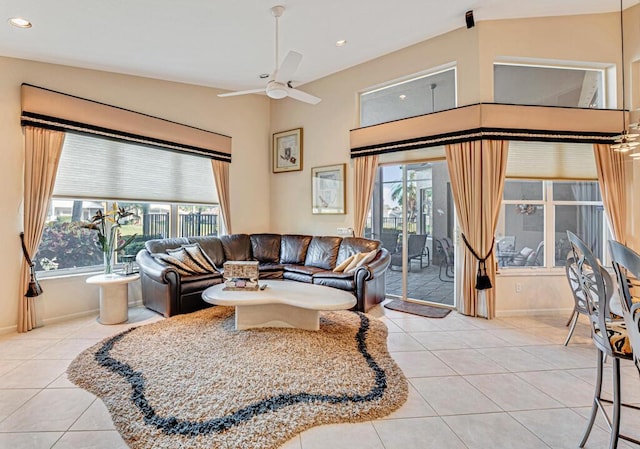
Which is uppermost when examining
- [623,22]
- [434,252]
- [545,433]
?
[623,22]

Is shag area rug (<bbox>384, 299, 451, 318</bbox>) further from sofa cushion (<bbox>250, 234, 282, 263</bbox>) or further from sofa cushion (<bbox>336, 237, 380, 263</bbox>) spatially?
sofa cushion (<bbox>250, 234, 282, 263</bbox>)

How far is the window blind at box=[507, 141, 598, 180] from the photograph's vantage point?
421cm

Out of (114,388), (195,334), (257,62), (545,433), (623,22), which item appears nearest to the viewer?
(545,433)

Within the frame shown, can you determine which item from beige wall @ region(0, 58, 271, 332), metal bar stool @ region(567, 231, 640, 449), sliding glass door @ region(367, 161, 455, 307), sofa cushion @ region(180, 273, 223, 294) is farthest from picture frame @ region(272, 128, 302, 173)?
metal bar stool @ region(567, 231, 640, 449)

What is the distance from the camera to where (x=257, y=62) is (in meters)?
4.54

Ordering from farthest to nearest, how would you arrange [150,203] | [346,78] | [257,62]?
[346,78] < [150,203] < [257,62]

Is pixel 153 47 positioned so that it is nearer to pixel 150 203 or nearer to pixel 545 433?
pixel 150 203

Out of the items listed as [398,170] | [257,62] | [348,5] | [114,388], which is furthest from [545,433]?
[257,62]

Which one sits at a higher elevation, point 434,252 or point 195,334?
point 434,252

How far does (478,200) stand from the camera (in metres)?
4.11

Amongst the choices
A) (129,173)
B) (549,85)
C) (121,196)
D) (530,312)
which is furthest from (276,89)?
(530,312)

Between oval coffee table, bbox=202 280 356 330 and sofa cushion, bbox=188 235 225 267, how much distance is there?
151 cm

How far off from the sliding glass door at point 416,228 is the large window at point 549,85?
4.31ft

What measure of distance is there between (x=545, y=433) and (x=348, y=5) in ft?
13.7
